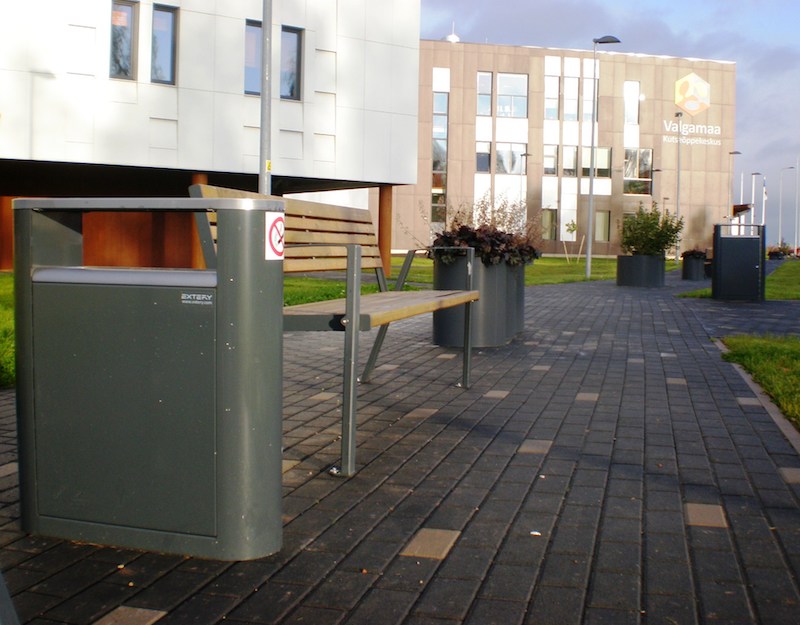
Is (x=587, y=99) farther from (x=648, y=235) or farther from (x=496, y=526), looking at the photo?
(x=496, y=526)

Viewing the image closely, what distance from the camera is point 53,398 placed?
359 centimetres

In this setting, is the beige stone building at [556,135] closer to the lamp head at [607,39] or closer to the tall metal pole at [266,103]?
the lamp head at [607,39]

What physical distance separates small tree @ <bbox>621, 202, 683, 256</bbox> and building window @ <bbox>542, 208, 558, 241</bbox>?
39.2 m

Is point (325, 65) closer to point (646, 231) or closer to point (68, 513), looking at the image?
point (646, 231)

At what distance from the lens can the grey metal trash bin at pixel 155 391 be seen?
3.41 m

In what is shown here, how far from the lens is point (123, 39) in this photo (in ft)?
76.9

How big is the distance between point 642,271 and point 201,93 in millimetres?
12552

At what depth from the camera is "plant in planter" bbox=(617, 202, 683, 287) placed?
27.7 metres

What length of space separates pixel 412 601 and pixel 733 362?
683 cm

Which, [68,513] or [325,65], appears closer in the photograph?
[68,513]

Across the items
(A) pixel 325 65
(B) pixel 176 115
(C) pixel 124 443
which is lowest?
(C) pixel 124 443

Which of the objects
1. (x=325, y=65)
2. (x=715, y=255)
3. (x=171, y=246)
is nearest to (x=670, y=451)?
(x=715, y=255)

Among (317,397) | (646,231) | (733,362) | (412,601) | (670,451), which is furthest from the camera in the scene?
(646,231)

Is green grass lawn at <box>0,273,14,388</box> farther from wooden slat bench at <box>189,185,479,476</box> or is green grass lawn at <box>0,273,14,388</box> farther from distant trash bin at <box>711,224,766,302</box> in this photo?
distant trash bin at <box>711,224,766,302</box>
